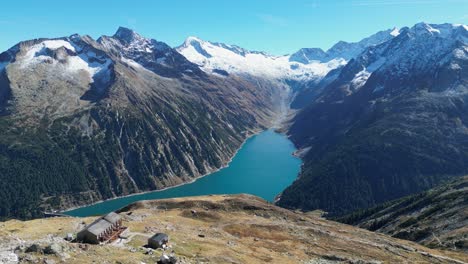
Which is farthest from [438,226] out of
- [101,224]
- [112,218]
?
[101,224]

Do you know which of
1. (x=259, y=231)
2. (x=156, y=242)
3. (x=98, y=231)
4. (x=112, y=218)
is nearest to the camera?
(x=98, y=231)

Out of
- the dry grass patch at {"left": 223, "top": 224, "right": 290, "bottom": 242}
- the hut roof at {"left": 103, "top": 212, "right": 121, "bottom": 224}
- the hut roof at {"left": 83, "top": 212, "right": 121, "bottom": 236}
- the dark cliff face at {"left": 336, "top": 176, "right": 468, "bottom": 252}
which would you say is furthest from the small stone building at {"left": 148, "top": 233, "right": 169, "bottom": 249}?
the dark cliff face at {"left": 336, "top": 176, "right": 468, "bottom": 252}

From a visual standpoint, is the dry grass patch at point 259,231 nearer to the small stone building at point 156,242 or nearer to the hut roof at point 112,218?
the small stone building at point 156,242

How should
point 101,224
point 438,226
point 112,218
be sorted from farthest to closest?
point 438,226 → point 112,218 → point 101,224

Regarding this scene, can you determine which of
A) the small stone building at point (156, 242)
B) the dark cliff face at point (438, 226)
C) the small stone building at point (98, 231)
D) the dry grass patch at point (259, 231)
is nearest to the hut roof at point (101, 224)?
the small stone building at point (98, 231)

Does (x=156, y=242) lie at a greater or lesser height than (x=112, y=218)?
lesser

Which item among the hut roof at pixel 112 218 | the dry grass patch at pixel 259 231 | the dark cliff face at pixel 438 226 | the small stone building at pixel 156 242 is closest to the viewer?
the small stone building at pixel 156 242

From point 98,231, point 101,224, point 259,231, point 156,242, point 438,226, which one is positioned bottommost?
point 438,226

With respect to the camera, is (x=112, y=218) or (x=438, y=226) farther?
(x=438, y=226)

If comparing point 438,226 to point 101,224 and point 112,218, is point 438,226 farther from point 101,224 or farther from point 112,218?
point 101,224

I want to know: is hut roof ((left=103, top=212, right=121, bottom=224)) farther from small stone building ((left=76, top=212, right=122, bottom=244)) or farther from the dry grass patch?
the dry grass patch
